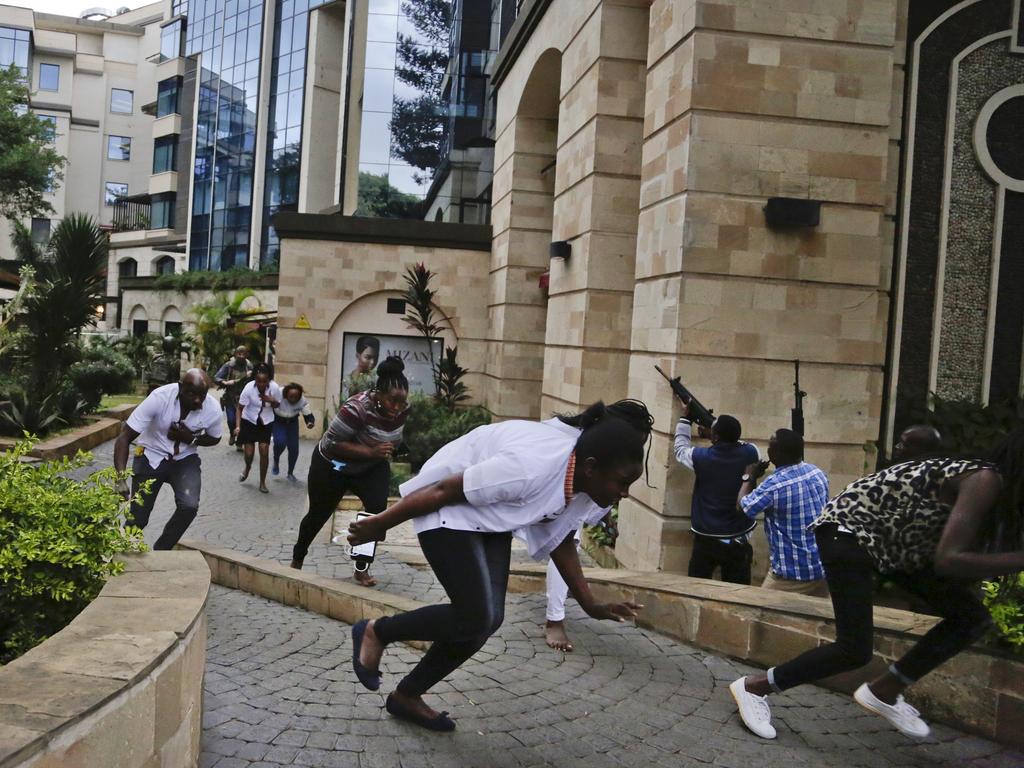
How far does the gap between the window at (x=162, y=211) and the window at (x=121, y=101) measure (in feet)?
32.3

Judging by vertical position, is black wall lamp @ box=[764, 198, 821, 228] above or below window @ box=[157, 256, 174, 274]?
below

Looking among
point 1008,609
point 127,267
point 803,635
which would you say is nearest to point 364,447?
point 803,635

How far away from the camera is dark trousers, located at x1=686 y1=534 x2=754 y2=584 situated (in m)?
6.61

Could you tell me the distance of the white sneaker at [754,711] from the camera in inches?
160

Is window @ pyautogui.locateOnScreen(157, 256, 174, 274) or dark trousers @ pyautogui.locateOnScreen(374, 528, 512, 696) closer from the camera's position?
dark trousers @ pyautogui.locateOnScreen(374, 528, 512, 696)

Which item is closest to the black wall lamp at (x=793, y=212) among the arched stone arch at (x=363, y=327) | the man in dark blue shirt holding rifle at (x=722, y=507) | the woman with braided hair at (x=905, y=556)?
the man in dark blue shirt holding rifle at (x=722, y=507)

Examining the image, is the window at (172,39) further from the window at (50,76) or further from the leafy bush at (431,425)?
the leafy bush at (431,425)

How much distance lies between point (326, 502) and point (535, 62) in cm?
912

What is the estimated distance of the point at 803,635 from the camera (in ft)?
15.6

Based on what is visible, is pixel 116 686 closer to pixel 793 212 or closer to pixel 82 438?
pixel 793 212

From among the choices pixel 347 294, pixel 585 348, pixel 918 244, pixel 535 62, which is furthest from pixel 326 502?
pixel 347 294

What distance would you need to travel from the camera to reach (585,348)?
1050cm

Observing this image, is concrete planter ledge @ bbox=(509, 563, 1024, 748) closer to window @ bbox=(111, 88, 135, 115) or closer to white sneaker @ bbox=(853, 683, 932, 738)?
white sneaker @ bbox=(853, 683, 932, 738)

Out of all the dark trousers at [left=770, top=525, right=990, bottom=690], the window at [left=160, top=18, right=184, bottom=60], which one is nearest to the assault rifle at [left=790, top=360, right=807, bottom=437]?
the dark trousers at [left=770, top=525, right=990, bottom=690]
